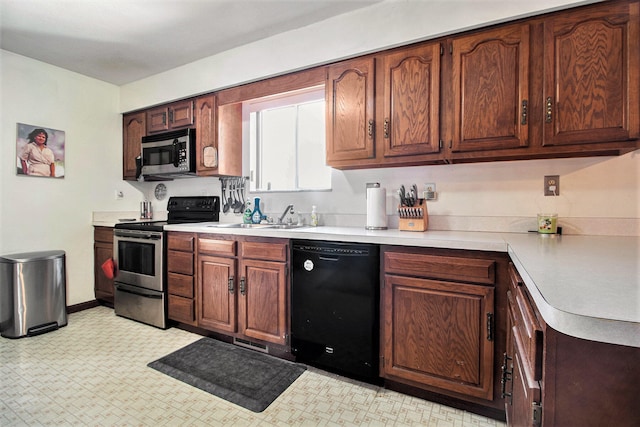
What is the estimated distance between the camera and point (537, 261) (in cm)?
105

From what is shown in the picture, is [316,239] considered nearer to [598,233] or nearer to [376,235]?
[376,235]

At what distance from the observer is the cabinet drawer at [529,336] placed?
0.79m

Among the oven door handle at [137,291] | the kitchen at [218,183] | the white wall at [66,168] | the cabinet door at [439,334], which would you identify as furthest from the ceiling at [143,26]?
the oven door handle at [137,291]

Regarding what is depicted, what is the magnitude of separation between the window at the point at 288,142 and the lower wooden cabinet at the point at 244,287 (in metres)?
0.81

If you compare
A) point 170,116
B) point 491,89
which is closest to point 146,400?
point 170,116

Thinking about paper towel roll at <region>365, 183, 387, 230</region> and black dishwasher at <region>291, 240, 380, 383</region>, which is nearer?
black dishwasher at <region>291, 240, 380, 383</region>

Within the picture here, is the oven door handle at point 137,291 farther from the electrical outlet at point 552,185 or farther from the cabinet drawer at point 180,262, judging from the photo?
the electrical outlet at point 552,185

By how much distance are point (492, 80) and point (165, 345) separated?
9.63ft

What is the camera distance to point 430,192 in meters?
2.25

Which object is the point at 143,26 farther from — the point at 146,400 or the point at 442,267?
the point at 442,267

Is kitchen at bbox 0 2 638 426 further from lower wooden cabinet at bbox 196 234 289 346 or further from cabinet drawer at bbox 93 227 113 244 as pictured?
lower wooden cabinet at bbox 196 234 289 346

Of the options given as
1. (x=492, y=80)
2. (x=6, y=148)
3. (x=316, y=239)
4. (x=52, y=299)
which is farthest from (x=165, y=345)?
(x=492, y=80)

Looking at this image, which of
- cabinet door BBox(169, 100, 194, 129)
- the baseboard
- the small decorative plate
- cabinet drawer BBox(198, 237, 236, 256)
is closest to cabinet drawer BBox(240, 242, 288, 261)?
cabinet drawer BBox(198, 237, 236, 256)

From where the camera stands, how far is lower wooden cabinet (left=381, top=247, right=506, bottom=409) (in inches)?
61.7
